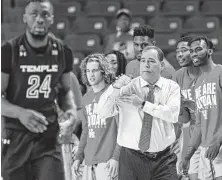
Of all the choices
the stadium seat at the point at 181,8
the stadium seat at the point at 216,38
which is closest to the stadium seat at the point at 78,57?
the stadium seat at the point at 216,38

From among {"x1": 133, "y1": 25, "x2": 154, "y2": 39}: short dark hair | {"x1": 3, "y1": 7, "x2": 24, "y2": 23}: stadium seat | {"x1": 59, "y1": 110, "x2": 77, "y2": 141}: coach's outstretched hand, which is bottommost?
{"x1": 59, "y1": 110, "x2": 77, "y2": 141}: coach's outstretched hand

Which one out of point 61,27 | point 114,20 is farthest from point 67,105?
point 114,20

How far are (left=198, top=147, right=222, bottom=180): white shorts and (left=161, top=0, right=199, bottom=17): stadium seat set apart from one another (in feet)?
18.6

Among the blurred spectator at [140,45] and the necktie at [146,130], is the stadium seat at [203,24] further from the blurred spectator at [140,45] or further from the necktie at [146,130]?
the necktie at [146,130]

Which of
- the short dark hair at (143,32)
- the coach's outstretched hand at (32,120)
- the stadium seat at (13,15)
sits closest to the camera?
the coach's outstretched hand at (32,120)

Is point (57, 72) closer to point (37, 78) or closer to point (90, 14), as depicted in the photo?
point (37, 78)

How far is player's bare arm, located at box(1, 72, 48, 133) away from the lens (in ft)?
12.9

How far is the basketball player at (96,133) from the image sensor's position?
5.60 meters

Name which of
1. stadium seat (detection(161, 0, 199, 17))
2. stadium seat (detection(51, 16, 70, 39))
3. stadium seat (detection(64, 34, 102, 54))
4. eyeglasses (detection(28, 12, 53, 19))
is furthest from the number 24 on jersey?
stadium seat (detection(161, 0, 199, 17))

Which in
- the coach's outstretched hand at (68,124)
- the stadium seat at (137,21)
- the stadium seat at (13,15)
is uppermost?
the stadium seat at (13,15)

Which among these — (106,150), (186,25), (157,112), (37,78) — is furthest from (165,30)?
(37,78)

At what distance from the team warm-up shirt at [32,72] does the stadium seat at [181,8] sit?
715 centimetres

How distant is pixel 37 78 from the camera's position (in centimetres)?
411

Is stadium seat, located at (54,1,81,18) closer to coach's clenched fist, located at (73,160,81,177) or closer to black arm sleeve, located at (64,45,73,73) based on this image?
coach's clenched fist, located at (73,160,81,177)
